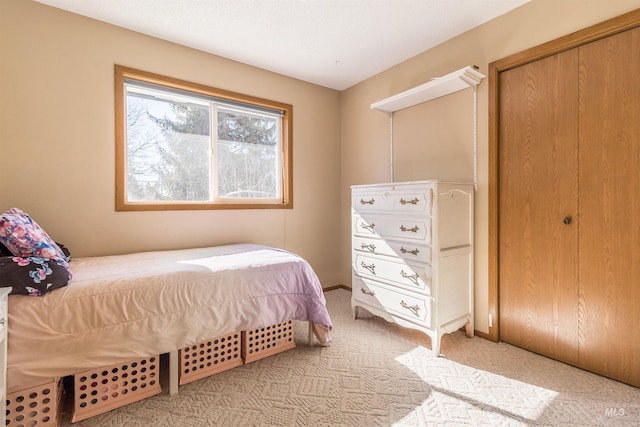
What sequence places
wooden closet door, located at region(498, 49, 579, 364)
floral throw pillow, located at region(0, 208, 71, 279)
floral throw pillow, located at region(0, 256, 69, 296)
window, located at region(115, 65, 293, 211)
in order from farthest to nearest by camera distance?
window, located at region(115, 65, 293, 211) → wooden closet door, located at region(498, 49, 579, 364) → floral throw pillow, located at region(0, 208, 71, 279) → floral throw pillow, located at region(0, 256, 69, 296)

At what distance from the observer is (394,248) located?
2357mm

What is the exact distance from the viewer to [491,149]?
2.29 meters

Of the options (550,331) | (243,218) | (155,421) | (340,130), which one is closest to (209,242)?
(243,218)

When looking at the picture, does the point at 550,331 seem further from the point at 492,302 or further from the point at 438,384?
the point at 438,384

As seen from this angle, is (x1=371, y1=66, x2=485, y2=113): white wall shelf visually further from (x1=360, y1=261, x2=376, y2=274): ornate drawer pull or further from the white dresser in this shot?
(x1=360, y1=261, x2=376, y2=274): ornate drawer pull

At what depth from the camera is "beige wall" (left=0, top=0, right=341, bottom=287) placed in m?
2.05

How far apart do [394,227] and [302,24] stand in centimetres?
177

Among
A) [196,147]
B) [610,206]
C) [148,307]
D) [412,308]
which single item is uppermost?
[196,147]

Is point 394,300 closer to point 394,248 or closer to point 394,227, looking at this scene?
point 394,248

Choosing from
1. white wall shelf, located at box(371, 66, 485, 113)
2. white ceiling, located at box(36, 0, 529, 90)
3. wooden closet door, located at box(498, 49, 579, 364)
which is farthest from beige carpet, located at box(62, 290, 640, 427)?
white ceiling, located at box(36, 0, 529, 90)

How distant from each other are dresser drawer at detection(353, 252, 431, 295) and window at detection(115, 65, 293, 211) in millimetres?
1164

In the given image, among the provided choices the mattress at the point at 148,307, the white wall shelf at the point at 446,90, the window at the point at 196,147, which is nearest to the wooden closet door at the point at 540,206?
the white wall shelf at the point at 446,90

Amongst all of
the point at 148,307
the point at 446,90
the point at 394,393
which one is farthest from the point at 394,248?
the point at 148,307

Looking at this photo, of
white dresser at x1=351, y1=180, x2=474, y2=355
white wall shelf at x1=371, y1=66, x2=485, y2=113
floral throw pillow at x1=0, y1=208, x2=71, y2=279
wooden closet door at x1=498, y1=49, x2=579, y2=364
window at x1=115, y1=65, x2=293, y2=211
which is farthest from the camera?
window at x1=115, y1=65, x2=293, y2=211
